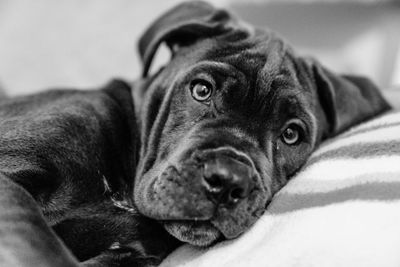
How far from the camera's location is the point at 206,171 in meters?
1.79

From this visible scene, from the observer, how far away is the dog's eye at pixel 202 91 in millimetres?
2211

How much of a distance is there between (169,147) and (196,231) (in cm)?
40

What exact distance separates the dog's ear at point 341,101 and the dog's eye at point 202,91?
624mm

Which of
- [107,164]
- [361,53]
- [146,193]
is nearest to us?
[146,193]

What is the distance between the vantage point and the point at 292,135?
2295mm

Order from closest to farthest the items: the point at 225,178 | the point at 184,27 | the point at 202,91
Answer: the point at 225,178, the point at 202,91, the point at 184,27

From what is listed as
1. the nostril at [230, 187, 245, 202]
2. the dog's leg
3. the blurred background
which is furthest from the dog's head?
the blurred background

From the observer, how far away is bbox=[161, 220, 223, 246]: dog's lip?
1839 mm

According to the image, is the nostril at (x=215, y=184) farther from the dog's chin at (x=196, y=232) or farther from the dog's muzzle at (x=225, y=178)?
the dog's chin at (x=196, y=232)

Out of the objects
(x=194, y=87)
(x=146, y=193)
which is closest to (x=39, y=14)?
(x=194, y=87)

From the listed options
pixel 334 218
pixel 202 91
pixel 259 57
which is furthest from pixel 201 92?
pixel 334 218

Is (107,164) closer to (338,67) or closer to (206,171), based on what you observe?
(206,171)

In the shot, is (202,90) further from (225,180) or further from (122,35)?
(122,35)

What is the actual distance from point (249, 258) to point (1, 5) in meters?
2.93
